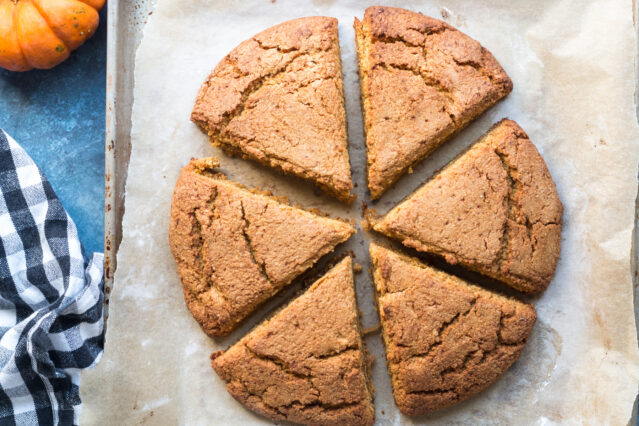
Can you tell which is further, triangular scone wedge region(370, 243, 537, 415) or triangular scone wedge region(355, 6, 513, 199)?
triangular scone wedge region(355, 6, 513, 199)

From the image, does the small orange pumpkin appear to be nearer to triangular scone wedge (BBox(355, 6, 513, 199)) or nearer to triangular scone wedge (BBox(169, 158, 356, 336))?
triangular scone wedge (BBox(169, 158, 356, 336))

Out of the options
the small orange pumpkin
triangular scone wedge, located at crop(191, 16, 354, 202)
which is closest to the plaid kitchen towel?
the small orange pumpkin

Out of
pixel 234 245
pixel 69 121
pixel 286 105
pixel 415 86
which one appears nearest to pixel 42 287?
pixel 69 121

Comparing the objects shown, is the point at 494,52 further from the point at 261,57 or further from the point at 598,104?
the point at 261,57

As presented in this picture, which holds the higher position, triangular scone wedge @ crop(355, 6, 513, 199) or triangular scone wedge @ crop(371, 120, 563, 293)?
triangular scone wedge @ crop(355, 6, 513, 199)

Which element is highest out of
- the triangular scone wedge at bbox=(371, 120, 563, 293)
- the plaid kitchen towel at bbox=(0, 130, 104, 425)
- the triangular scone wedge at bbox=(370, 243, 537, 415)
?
the triangular scone wedge at bbox=(371, 120, 563, 293)

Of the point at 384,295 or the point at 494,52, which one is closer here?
the point at 384,295

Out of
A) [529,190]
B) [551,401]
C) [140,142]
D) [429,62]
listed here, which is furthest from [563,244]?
[140,142]
